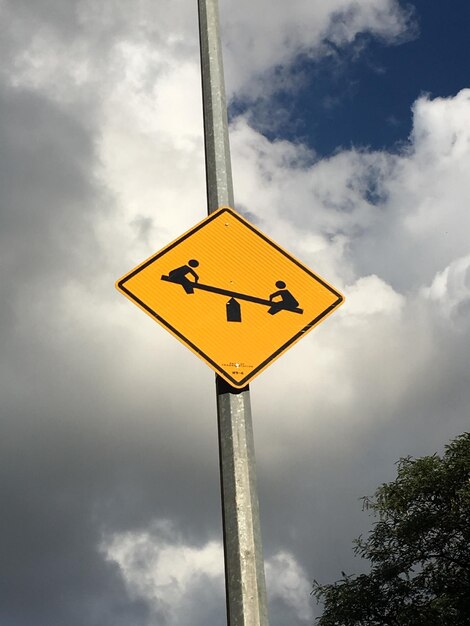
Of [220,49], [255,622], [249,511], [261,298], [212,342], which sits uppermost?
[220,49]

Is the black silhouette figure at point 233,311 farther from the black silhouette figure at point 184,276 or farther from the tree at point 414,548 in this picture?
the tree at point 414,548

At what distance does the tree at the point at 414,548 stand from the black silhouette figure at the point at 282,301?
27.8 m

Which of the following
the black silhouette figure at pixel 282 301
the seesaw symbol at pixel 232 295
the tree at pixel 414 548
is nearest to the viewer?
the seesaw symbol at pixel 232 295

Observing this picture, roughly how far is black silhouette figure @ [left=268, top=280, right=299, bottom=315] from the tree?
91.3ft

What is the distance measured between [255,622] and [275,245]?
2233 mm

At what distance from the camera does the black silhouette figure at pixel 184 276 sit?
4270 millimetres

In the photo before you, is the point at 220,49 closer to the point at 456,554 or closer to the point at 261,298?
the point at 261,298

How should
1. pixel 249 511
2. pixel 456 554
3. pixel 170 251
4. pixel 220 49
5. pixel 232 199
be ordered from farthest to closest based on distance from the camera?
pixel 456 554, pixel 220 49, pixel 232 199, pixel 170 251, pixel 249 511

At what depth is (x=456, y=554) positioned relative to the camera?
3147 centimetres

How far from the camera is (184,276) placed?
14.1 ft

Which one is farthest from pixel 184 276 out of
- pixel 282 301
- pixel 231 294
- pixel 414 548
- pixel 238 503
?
pixel 414 548

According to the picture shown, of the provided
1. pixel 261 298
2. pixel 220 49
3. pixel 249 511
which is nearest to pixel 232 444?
pixel 249 511

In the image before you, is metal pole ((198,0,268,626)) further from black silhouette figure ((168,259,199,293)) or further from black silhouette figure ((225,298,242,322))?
black silhouette figure ((168,259,199,293))

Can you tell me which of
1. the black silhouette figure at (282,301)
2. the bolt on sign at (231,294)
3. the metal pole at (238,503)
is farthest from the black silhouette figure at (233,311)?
the metal pole at (238,503)
